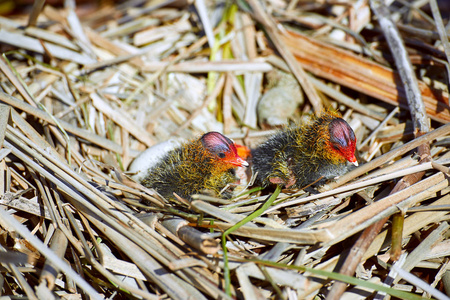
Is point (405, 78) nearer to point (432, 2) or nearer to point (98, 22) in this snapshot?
point (432, 2)

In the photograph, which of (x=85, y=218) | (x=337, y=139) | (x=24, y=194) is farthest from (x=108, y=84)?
(x=337, y=139)

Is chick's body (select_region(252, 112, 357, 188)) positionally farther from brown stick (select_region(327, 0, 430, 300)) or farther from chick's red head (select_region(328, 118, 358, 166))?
brown stick (select_region(327, 0, 430, 300))

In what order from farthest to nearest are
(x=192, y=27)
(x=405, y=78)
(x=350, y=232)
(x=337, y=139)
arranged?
(x=192, y=27) → (x=405, y=78) → (x=337, y=139) → (x=350, y=232)

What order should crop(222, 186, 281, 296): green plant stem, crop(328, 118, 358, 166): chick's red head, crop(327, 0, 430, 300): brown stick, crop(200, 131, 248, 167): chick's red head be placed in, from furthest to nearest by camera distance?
1. crop(200, 131, 248, 167): chick's red head
2. crop(328, 118, 358, 166): chick's red head
3. crop(327, 0, 430, 300): brown stick
4. crop(222, 186, 281, 296): green plant stem

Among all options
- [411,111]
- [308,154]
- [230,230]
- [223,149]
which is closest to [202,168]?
[223,149]

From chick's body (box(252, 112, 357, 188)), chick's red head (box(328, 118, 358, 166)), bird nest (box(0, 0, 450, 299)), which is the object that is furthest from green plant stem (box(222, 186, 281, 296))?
chick's red head (box(328, 118, 358, 166))

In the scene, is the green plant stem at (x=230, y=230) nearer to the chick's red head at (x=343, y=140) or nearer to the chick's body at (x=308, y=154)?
the chick's body at (x=308, y=154)
